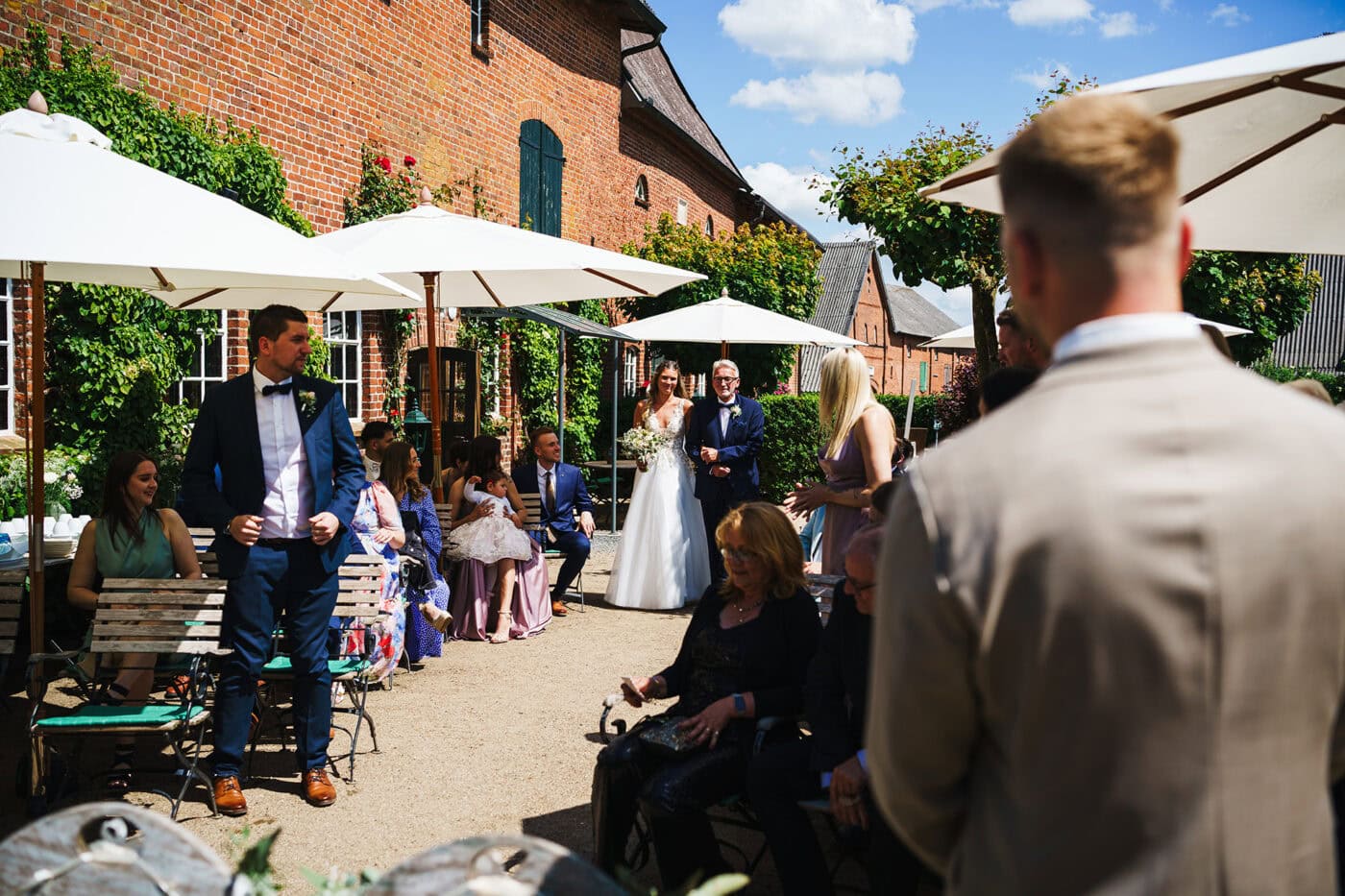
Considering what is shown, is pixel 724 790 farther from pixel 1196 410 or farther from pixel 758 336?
pixel 758 336

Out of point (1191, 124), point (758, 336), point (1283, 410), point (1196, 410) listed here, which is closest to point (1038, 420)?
point (1196, 410)

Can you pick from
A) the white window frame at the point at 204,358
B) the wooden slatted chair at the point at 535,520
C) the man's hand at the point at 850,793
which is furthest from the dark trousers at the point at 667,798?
the white window frame at the point at 204,358

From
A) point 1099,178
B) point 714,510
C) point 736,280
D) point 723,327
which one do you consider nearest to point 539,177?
point 736,280

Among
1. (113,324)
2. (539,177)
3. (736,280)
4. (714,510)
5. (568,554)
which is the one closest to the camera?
(113,324)

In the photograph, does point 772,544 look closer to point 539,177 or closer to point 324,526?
point 324,526

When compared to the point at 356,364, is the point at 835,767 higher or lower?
lower

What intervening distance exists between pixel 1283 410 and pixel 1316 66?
2275mm

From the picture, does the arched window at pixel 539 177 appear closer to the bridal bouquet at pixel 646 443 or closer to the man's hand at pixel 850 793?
the bridal bouquet at pixel 646 443

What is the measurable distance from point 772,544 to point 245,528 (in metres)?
2.23

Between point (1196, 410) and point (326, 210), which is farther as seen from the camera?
point (326, 210)

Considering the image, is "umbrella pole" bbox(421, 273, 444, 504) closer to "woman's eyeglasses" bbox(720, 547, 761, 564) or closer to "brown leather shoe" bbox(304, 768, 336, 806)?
"brown leather shoe" bbox(304, 768, 336, 806)

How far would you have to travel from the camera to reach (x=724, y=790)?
3717 mm

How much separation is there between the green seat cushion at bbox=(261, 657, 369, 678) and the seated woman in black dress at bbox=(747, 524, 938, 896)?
256 centimetres

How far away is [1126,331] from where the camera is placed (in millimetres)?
1277
